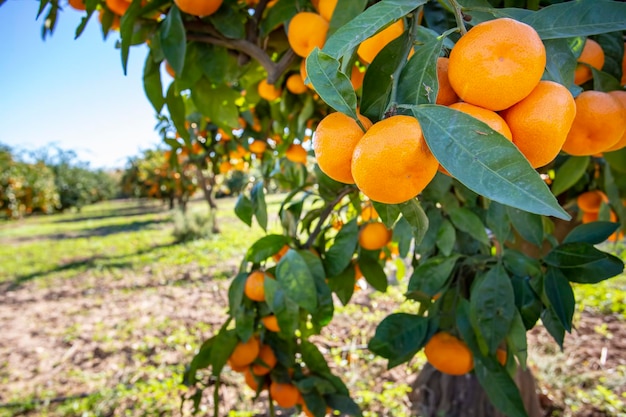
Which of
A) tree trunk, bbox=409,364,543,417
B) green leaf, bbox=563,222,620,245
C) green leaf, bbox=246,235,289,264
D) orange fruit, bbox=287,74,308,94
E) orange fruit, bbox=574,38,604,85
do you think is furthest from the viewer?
tree trunk, bbox=409,364,543,417

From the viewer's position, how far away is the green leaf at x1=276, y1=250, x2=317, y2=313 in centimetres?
75

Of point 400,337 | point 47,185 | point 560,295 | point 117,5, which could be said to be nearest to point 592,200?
point 560,295

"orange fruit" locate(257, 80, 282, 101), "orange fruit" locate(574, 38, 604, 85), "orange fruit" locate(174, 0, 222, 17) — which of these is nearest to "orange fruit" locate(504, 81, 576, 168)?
"orange fruit" locate(574, 38, 604, 85)

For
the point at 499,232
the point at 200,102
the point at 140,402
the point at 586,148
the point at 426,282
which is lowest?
the point at 140,402

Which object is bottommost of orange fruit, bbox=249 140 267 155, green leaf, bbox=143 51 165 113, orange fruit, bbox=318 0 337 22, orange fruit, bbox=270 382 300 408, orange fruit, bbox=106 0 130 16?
orange fruit, bbox=270 382 300 408

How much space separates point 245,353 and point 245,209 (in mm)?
359

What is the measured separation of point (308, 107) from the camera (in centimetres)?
109

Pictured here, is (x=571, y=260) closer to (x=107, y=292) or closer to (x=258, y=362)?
(x=258, y=362)

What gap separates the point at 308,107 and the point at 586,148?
793mm

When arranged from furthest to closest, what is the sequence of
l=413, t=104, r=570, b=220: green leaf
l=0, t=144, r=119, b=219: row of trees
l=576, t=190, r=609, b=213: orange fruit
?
l=0, t=144, r=119, b=219: row of trees < l=576, t=190, r=609, b=213: orange fruit < l=413, t=104, r=570, b=220: green leaf

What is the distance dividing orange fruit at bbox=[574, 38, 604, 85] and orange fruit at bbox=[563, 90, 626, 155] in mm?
103

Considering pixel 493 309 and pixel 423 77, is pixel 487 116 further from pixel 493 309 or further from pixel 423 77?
pixel 493 309

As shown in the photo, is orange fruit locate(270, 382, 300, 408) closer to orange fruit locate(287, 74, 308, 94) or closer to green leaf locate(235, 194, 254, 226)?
green leaf locate(235, 194, 254, 226)

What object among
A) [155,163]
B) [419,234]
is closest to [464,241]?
[419,234]
